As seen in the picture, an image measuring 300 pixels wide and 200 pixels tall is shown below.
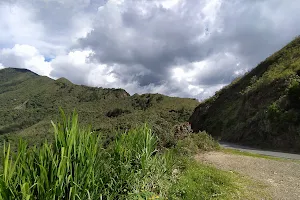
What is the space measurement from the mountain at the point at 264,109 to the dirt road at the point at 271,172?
6071mm

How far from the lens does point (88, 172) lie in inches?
139

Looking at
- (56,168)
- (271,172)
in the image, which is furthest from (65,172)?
(271,172)

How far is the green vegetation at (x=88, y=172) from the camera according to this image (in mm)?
3139

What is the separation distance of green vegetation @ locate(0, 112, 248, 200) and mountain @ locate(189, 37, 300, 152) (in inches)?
465

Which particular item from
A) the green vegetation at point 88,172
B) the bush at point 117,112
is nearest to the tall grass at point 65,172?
the green vegetation at point 88,172

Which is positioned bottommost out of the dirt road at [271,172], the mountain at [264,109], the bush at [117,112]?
the dirt road at [271,172]

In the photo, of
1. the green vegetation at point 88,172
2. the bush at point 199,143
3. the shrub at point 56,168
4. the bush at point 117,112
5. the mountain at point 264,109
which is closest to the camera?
the shrub at point 56,168

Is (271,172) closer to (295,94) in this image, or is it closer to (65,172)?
(65,172)

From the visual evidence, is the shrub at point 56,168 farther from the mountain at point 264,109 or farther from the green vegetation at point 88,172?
the mountain at point 264,109

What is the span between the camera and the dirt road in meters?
6.55

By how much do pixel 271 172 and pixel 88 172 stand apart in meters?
6.88

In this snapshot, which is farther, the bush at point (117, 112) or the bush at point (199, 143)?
the bush at point (117, 112)

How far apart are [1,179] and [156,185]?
2.98 metres

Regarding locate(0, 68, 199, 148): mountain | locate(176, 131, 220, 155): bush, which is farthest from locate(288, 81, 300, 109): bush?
locate(0, 68, 199, 148): mountain
